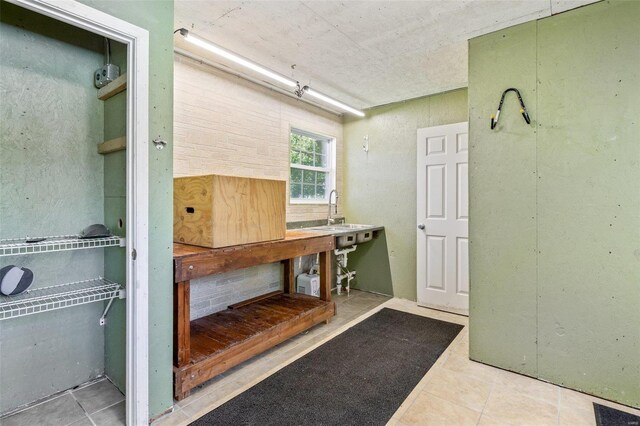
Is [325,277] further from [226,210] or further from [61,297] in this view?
[61,297]

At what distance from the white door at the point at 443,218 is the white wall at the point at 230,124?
1484 millimetres

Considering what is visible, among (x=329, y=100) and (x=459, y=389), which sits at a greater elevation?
(x=329, y=100)

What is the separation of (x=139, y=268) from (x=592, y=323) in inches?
113

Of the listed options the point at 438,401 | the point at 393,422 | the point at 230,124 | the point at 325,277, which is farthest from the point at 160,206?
the point at 438,401

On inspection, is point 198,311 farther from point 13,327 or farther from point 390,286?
point 390,286

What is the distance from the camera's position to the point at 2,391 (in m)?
1.86

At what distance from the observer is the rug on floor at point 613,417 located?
1896 millimetres

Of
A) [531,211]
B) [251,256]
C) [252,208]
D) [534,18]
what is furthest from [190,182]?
[534,18]

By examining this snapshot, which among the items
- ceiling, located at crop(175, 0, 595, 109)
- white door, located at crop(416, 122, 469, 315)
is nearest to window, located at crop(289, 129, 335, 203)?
ceiling, located at crop(175, 0, 595, 109)

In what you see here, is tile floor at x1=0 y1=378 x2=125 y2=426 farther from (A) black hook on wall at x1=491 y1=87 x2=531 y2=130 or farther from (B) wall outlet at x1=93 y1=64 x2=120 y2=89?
(A) black hook on wall at x1=491 y1=87 x2=531 y2=130

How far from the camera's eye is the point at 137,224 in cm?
176

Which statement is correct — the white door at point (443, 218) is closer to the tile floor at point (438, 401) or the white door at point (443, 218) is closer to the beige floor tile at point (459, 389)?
the tile floor at point (438, 401)

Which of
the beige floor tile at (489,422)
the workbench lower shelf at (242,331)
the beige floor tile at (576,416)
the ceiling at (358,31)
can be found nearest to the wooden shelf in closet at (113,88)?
the ceiling at (358,31)

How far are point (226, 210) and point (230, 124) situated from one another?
1.30 m
